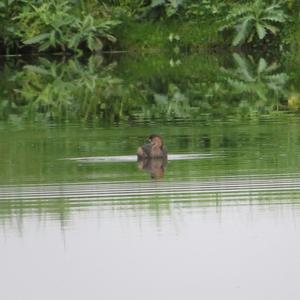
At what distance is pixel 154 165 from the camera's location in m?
16.9

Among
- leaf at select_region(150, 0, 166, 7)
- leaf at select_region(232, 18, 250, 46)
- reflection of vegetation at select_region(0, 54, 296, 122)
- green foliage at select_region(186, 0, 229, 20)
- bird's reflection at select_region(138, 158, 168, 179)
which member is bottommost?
bird's reflection at select_region(138, 158, 168, 179)

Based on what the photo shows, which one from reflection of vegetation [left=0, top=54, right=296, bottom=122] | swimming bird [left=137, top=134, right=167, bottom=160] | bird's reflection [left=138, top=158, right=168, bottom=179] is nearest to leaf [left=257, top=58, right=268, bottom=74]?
reflection of vegetation [left=0, top=54, right=296, bottom=122]

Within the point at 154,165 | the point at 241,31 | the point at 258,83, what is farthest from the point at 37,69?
the point at 154,165

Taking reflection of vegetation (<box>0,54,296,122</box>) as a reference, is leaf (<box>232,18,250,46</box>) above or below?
above

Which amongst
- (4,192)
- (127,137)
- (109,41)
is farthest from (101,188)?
(109,41)

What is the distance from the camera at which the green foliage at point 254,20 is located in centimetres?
3934

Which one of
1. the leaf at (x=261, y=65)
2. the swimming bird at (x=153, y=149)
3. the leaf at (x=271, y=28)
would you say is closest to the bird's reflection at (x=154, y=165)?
the swimming bird at (x=153, y=149)

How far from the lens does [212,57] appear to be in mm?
38562

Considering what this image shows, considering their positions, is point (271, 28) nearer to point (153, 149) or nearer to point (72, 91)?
point (72, 91)

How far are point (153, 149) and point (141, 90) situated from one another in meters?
12.1

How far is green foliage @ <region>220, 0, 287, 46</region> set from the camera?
39344mm

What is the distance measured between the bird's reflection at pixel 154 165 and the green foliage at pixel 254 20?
2211cm

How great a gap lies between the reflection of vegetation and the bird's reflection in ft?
19.2

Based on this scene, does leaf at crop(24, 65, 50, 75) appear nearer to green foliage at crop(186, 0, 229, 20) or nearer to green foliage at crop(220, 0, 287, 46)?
green foliage at crop(220, 0, 287, 46)
